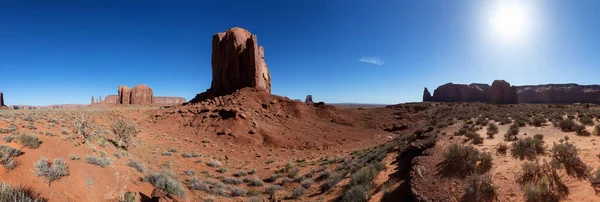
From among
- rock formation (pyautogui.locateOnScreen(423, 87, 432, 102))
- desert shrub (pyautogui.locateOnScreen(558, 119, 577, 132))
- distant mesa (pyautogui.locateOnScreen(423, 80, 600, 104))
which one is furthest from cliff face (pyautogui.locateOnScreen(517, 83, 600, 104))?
desert shrub (pyautogui.locateOnScreen(558, 119, 577, 132))

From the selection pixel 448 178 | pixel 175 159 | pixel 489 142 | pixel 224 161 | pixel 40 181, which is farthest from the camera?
pixel 224 161

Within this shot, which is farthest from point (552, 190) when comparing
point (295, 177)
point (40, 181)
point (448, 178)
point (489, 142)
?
point (40, 181)

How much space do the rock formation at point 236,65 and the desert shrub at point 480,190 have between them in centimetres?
4008

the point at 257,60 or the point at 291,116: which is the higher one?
the point at 257,60

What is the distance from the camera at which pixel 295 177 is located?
46.4 ft

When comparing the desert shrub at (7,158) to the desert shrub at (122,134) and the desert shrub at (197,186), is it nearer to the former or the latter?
the desert shrub at (197,186)

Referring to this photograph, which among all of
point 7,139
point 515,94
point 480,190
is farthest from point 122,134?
point 515,94

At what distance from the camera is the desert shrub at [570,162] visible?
5645 millimetres

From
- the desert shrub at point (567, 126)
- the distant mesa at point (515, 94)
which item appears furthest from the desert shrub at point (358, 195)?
the distant mesa at point (515, 94)

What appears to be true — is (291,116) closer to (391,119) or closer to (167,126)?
(167,126)

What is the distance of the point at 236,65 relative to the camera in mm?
47219

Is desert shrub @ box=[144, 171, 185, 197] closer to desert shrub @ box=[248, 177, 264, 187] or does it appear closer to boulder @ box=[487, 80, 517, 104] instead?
desert shrub @ box=[248, 177, 264, 187]

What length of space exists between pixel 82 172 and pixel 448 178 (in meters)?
11.2

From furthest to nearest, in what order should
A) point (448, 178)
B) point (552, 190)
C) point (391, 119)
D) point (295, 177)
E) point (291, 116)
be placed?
point (391, 119) → point (291, 116) → point (295, 177) → point (448, 178) → point (552, 190)
